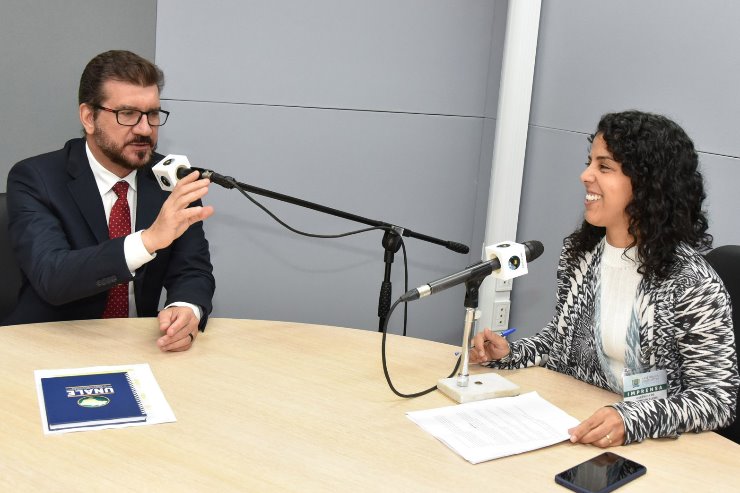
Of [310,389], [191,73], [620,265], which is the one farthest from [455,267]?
[310,389]

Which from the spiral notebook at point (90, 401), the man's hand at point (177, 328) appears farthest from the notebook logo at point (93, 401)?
the man's hand at point (177, 328)

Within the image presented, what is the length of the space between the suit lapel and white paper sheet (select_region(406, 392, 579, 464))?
1087 mm

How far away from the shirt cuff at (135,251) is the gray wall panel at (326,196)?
105 cm

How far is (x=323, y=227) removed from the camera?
3141 mm

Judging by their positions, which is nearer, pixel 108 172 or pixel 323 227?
pixel 108 172

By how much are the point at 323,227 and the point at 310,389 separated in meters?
1.51

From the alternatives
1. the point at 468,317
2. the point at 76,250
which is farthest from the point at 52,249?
the point at 468,317

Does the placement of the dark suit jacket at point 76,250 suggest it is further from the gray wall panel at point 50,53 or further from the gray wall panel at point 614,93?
the gray wall panel at point 614,93

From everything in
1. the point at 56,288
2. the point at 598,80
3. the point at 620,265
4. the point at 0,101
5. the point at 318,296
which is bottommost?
the point at 318,296

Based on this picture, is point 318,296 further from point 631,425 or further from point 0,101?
point 631,425

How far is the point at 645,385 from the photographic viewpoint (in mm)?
1697

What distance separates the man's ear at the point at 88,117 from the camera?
7.39ft

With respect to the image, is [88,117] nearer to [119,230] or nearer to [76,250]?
[119,230]

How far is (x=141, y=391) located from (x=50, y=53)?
5.19 feet
